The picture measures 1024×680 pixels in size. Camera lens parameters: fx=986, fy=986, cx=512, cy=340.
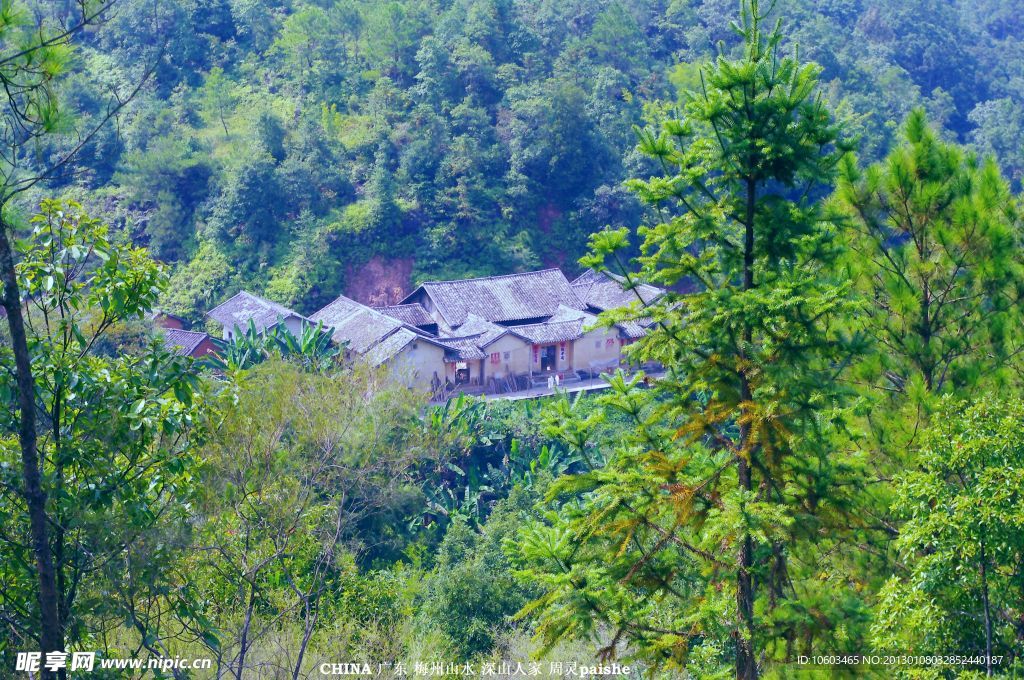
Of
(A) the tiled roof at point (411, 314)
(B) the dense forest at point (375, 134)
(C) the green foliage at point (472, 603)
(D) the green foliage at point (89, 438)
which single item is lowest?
(C) the green foliage at point (472, 603)

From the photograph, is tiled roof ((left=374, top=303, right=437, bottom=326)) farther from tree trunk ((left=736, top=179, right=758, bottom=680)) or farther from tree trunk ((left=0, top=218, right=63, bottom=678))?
tree trunk ((left=0, top=218, right=63, bottom=678))

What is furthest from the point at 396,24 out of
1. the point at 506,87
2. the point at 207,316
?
the point at 207,316

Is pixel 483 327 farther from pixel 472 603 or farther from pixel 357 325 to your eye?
pixel 472 603

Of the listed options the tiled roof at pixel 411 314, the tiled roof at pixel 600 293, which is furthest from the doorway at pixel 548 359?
the tiled roof at pixel 411 314

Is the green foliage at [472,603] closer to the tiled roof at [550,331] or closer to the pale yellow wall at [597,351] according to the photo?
the tiled roof at [550,331]

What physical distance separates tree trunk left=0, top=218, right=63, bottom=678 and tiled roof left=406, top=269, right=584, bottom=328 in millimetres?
21676

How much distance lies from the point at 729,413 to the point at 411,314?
2110 centimetres

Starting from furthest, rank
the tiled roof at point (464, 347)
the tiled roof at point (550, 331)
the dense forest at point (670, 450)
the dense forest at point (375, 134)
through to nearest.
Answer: the dense forest at point (375, 134) → the tiled roof at point (550, 331) → the tiled roof at point (464, 347) → the dense forest at point (670, 450)

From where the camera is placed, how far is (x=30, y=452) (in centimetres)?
442

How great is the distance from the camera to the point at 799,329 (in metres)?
5.61

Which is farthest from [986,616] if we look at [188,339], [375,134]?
[375,134]

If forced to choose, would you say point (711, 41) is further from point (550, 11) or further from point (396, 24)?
point (396, 24)

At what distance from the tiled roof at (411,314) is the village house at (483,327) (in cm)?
3

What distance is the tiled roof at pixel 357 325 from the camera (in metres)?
23.7
